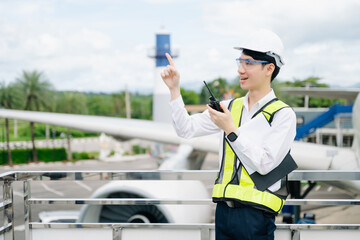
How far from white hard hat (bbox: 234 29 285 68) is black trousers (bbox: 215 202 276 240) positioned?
2.51 ft

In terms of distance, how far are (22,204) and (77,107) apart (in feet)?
202

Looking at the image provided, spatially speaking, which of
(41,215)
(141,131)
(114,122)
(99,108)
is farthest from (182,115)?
(99,108)

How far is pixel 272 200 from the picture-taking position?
1.94 meters

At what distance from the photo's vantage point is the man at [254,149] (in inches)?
72.4

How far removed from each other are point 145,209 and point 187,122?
285cm

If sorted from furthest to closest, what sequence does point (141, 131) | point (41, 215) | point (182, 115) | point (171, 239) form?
point (41, 215) < point (141, 131) < point (171, 239) < point (182, 115)

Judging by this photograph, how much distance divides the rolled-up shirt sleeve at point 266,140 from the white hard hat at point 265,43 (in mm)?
290

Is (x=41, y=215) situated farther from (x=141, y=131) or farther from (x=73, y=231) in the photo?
(x=73, y=231)

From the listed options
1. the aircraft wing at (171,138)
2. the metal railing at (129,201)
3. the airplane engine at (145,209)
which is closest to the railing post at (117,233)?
the metal railing at (129,201)

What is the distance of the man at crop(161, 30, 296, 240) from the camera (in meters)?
1.84

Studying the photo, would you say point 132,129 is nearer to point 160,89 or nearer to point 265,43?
point 265,43

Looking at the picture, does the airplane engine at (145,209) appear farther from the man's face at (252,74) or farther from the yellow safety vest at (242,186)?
the man's face at (252,74)

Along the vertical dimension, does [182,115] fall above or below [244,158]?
above

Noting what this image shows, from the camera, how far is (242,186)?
Result: 195 centimetres
